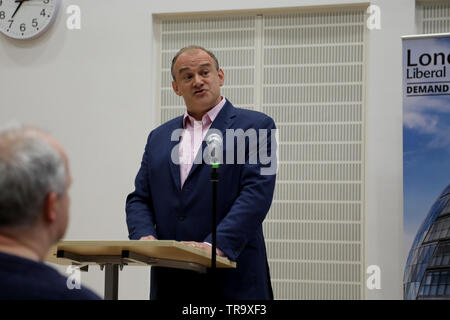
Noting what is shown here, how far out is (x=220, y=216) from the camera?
349 centimetres

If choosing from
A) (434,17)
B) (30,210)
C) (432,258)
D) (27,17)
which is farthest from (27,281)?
(27,17)

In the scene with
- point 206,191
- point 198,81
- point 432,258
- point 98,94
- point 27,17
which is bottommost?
point 432,258

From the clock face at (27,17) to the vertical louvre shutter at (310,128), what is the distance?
4.79 ft

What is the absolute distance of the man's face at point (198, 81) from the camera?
369 centimetres

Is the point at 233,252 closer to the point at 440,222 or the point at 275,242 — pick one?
the point at 440,222

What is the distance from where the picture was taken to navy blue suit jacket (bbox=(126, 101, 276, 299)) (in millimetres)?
3373

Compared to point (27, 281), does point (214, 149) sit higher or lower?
higher

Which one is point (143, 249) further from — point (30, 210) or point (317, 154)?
point (317, 154)

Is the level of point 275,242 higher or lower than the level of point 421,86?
lower

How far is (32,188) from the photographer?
4.91 ft

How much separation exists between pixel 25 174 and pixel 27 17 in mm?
5324
